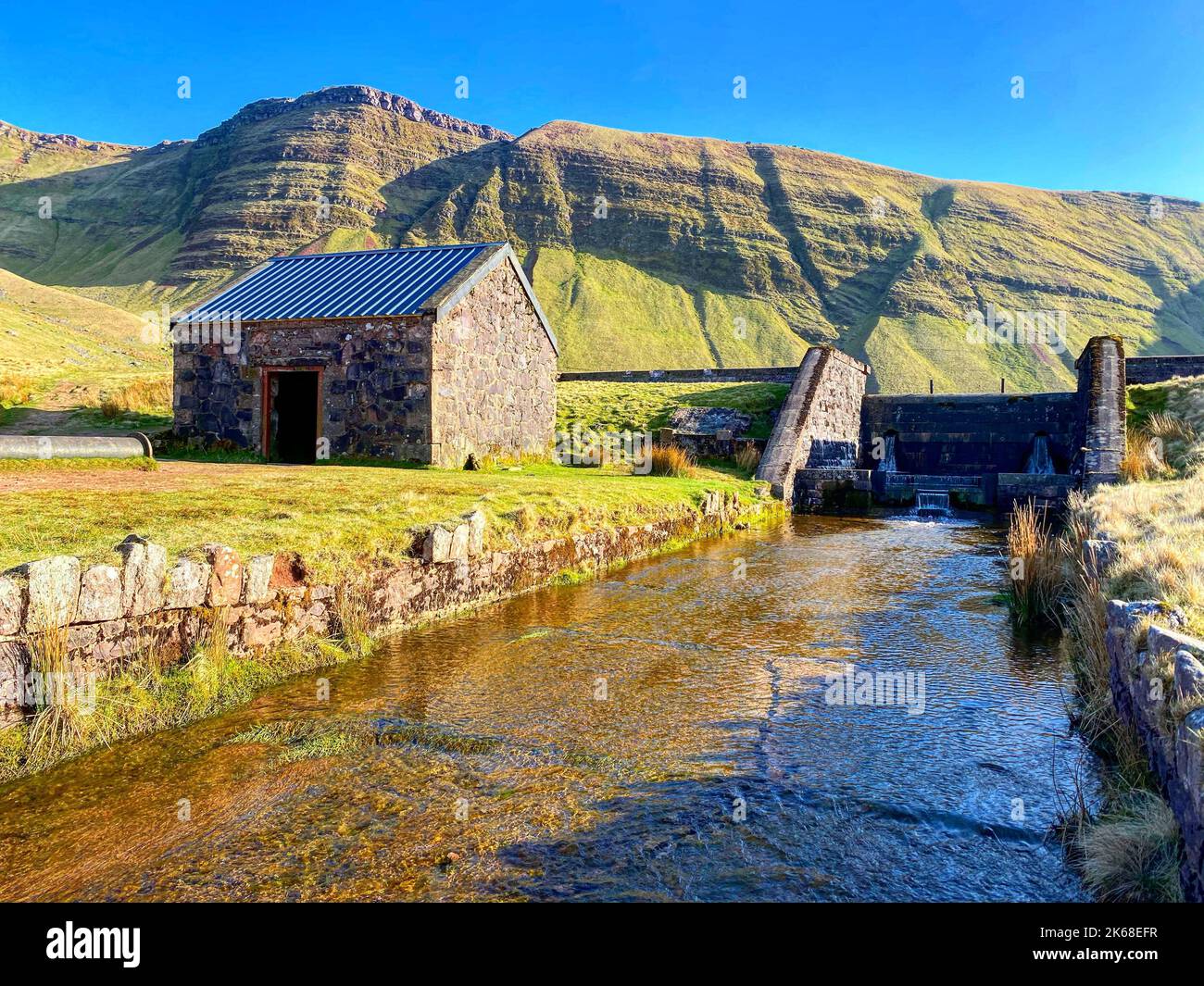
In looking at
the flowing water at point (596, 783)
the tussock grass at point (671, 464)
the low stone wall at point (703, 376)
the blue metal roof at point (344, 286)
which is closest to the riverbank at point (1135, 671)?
the flowing water at point (596, 783)

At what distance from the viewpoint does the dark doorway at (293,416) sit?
17.5 meters

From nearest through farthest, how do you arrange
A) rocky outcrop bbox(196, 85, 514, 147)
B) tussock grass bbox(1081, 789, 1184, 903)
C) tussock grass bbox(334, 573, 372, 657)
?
tussock grass bbox(1081, 789, 1184, 903), tussock grass bbox(334, 573, 372, 657), rocky outcrop bbox(196, 85, 514, 147)

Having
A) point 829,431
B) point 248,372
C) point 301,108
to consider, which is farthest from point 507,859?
point 301,108

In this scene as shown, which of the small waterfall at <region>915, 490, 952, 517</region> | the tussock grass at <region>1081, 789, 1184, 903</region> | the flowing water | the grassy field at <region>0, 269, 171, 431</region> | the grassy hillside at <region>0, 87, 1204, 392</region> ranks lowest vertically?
the flowing water

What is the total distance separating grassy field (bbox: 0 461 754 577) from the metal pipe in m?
0.60

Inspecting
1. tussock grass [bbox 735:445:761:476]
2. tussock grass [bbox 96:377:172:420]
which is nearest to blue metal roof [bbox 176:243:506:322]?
tussock grass [bbox 96:377:172:420]

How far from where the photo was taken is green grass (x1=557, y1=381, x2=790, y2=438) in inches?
945

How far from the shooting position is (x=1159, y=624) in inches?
172

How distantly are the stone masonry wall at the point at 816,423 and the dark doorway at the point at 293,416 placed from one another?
36.5 feet

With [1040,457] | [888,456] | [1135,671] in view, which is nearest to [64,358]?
[888,456]

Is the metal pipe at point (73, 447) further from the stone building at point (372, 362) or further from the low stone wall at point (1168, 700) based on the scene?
the low stone wall at point (1168, 700)

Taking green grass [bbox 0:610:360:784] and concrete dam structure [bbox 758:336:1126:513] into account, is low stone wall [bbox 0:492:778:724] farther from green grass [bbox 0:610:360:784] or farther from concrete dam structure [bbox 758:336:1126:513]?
concrete dam structure [bbox 758:336:1126:513]
